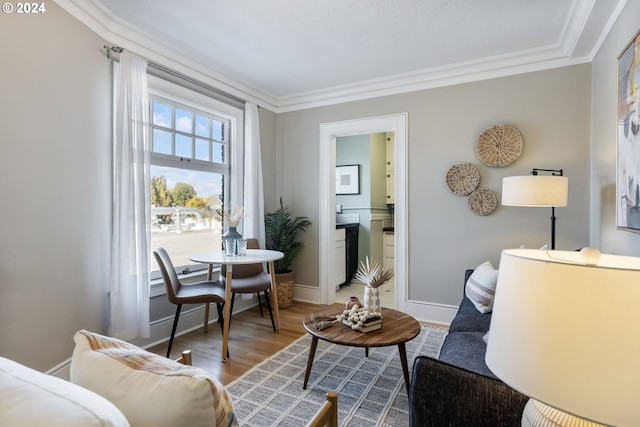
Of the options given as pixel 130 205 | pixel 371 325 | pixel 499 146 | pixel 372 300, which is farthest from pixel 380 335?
pixel 499 146

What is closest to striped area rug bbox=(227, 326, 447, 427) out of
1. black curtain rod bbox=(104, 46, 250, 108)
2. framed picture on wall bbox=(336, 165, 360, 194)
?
black curtain rod bbox=(104, 46, 250, 108)

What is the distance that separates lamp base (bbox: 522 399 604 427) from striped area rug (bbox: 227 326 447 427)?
1.31 m

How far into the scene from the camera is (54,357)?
2.12 metres

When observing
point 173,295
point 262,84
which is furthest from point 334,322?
point 262,84

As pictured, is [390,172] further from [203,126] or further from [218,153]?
[203,126]

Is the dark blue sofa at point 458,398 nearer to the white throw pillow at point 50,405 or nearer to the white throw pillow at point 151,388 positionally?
the white throw pillow at point 151,388

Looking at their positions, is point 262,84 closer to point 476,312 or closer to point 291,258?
point 291,258

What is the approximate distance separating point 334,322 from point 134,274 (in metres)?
1.61

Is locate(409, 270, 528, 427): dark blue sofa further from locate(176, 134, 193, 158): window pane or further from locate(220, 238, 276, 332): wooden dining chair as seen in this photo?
locate(176, 134, 193, 158): window pane

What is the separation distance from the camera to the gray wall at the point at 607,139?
200 cm

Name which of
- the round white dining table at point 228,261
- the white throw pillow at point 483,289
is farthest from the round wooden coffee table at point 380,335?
the round white dining table at point 228,261

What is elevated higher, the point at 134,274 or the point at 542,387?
the point at 542,387

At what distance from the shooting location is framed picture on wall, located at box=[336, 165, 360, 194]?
220 inches

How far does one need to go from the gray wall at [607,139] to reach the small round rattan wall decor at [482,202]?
0.75 metres
